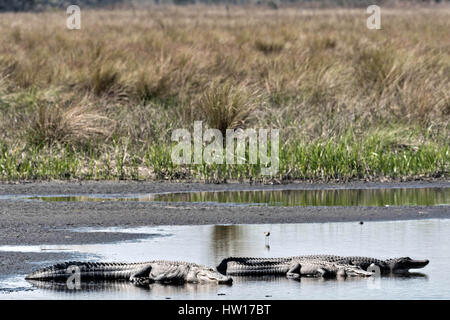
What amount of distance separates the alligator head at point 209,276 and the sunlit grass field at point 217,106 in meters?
6.12

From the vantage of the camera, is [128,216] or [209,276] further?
[128,216]

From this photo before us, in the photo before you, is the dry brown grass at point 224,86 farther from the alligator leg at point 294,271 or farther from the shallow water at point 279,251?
the alligator leg at point 294,271

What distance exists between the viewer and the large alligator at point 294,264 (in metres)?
8.73

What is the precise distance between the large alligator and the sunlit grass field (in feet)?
18.5

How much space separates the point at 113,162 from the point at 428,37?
55.8ft

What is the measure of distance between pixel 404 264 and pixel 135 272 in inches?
80.0

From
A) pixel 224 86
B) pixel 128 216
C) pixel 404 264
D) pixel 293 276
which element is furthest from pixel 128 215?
pixel 224 86

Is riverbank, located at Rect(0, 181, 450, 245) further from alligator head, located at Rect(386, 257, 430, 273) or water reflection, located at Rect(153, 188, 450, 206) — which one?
alligator head, located at Rect(386, 257, 430, 273)

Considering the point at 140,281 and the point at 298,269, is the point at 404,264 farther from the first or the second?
the point at 140,281

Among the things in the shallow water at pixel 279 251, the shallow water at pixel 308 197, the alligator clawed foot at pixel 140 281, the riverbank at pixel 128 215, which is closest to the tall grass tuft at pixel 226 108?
the shallow water at pixel 308 197

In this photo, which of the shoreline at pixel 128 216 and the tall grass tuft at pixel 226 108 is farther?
the tall grass tuft at pixel 226 108

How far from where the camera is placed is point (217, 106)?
17.3 meters
